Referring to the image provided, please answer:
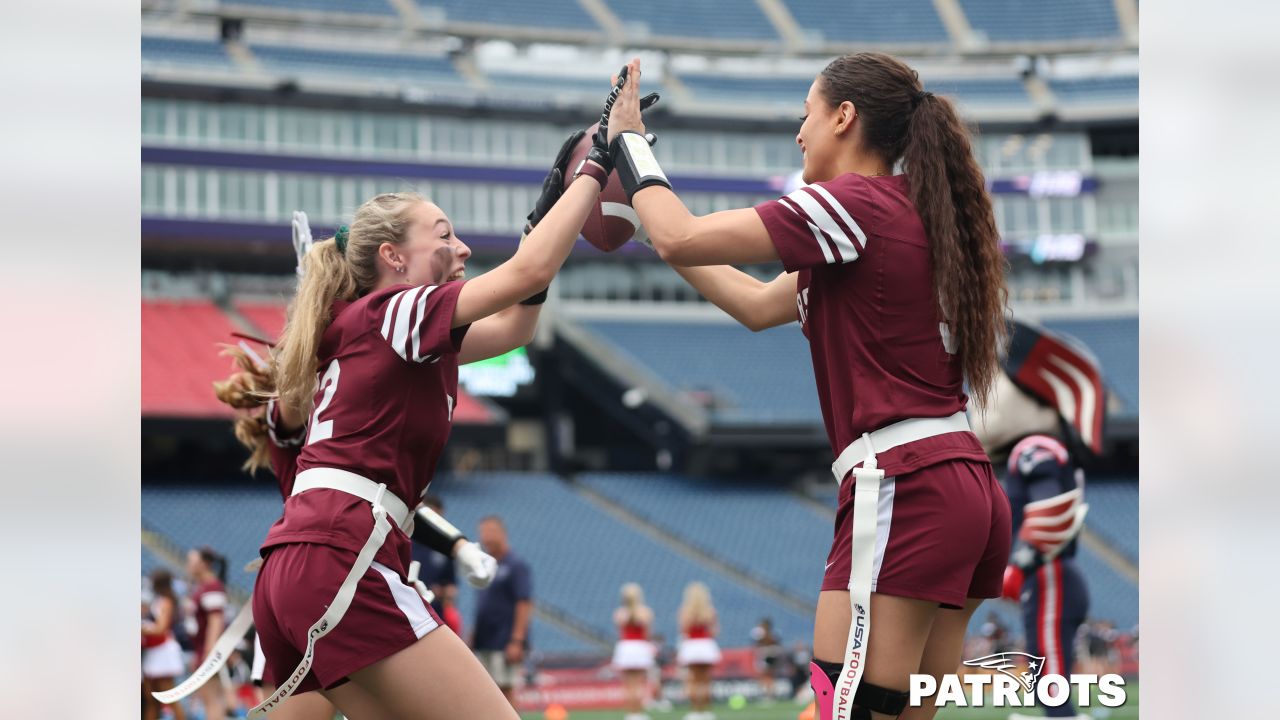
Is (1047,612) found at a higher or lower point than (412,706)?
lower

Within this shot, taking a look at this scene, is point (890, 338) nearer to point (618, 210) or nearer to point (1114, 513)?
point (618, 210)

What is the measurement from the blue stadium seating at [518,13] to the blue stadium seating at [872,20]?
723 cm

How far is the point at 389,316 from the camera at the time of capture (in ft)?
10.4

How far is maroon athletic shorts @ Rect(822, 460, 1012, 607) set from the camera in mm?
2898

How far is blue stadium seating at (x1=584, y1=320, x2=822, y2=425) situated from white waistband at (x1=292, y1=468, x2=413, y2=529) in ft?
98.8

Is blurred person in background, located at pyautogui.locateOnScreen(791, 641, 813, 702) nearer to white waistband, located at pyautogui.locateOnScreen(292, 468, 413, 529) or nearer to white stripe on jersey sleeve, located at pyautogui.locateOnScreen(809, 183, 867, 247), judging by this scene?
white waistband, located at pyautogui.locateOnScreen(292, 468, 413, 529)

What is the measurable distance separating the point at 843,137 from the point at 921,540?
934 mm

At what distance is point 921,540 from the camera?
9.53 feet

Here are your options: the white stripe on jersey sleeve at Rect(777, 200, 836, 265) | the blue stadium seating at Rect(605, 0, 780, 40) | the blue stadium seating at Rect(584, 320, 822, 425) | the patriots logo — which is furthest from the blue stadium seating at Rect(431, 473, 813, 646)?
the white stripe on jersey sleeve at Rect(777, 200, 836, 265)

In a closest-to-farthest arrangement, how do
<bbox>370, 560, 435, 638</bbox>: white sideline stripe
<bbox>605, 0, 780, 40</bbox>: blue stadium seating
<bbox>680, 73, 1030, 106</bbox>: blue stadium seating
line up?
<bbox>370, 560, 435, 638</bbox>: white sideline stripe, <bbox>680, 73, 1030, 106</bbox>: blue stadium seating, <bbox>605, 0, 780, 40</bbox>: blue stadium seating

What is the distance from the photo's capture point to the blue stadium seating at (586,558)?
26.8m

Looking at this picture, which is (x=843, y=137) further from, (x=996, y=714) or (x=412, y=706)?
(x=996, y=714)

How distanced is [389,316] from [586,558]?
87.0 ft
